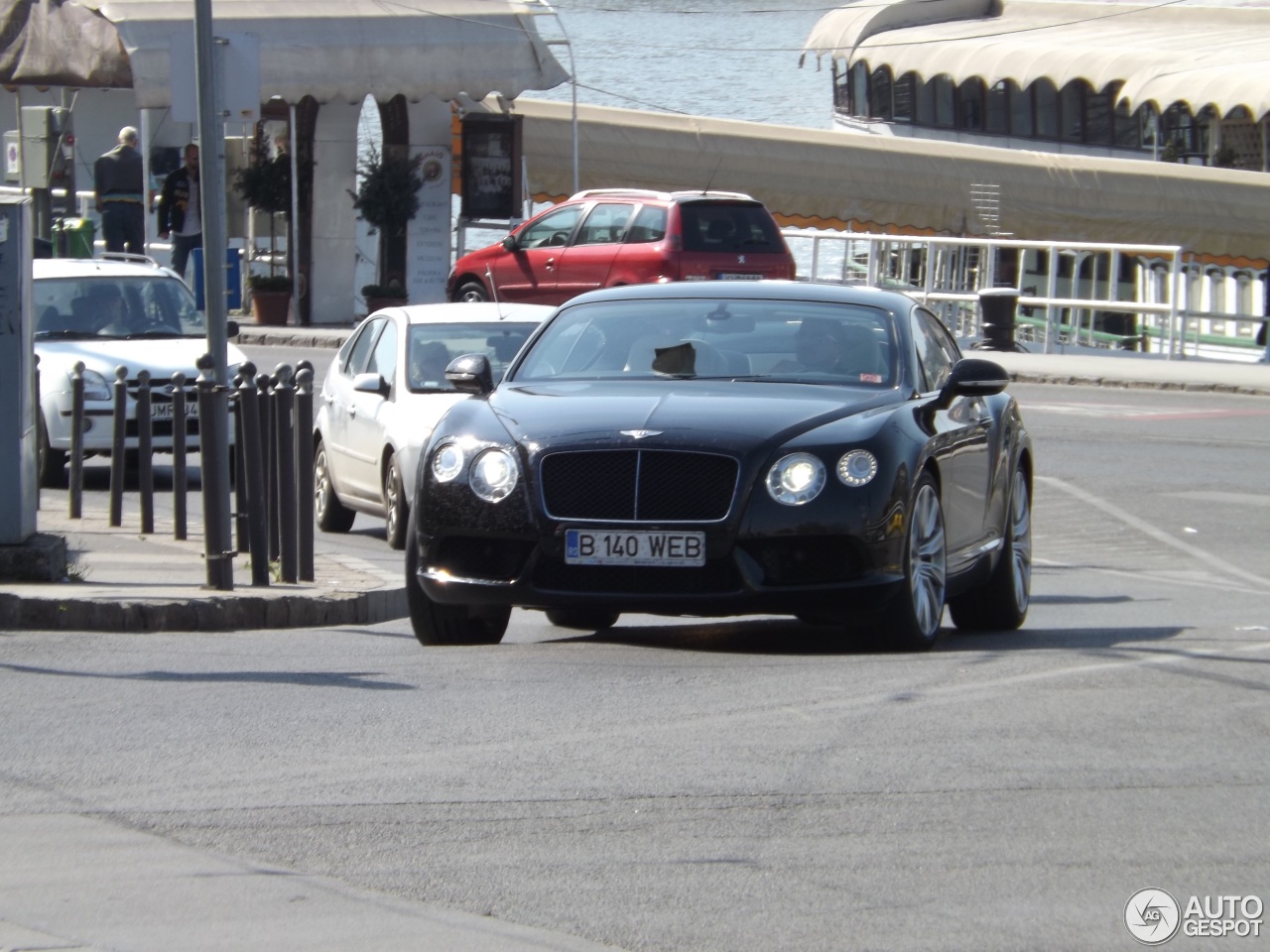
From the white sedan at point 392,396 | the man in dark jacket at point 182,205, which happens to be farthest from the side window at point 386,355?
the man in dark jacket at point 182,205

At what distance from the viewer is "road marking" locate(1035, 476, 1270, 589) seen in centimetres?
1263

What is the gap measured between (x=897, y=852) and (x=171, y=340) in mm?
12261

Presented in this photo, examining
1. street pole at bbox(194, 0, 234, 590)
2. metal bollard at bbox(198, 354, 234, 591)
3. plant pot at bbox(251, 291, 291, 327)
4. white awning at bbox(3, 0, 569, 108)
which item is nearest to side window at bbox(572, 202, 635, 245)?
white awning at bbox(3, 0, 569, 108)

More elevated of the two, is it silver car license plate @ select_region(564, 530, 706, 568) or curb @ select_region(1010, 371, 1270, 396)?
silver car license plate @ select_region(564, 530, 706, 568)

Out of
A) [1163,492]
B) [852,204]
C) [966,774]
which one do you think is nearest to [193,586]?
[966,774]

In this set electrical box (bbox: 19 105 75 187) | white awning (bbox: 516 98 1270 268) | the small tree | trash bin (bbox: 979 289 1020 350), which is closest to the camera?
electrical box (bbox: 19 105 75 187)

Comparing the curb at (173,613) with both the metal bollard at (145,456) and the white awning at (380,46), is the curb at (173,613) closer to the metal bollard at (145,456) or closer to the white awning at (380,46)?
the metal bollard at (145,456)

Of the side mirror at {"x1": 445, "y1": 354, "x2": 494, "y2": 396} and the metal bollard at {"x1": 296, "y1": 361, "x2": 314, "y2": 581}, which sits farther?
the metal bollard at {"x1": 296, "y1": 361, "x2": 314, "y2": 581}

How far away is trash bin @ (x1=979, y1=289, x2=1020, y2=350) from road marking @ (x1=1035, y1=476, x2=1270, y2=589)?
12.8 metres

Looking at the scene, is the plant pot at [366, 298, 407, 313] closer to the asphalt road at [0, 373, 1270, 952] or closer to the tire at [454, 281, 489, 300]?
the tire at [454, 281, 489, 300]

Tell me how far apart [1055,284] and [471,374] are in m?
22.1

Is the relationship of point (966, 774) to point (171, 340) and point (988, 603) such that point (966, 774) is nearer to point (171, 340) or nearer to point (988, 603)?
point (988, 603)
